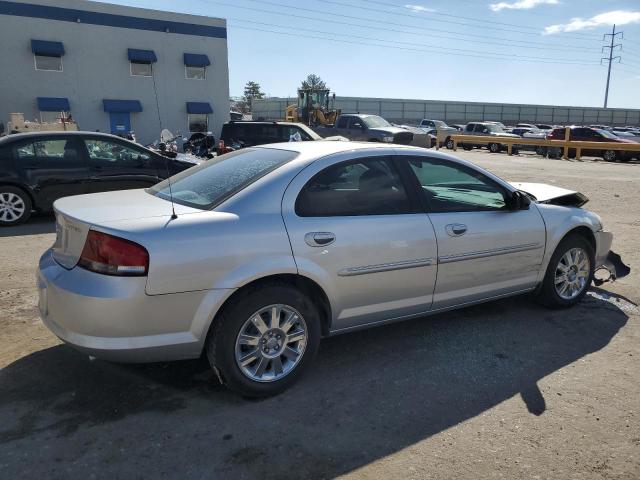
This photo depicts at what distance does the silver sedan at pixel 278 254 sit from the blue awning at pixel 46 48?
24427mm

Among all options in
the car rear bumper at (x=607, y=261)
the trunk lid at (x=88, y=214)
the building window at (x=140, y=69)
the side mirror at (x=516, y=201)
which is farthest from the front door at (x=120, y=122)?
the side mirror at (x=516, y=201)

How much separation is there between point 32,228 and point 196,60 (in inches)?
874

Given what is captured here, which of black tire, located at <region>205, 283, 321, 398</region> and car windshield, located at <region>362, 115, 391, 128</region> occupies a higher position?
Result: car windshield, located at <region>362, 115, 391, 128</region>

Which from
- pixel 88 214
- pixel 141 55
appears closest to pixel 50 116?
pixel 141 55

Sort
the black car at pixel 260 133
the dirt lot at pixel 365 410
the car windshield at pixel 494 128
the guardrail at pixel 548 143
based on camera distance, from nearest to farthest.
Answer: the dirt lot at pixel 365 410 < the black car at pixel 260 133 < the guardrail at pixel 548 143 < the car windshield at pixel 494 128

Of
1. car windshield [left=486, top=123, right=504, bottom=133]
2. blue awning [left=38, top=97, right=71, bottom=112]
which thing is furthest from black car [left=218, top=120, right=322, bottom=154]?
car windshield [left=486, top=123, right=504, bottom=133]

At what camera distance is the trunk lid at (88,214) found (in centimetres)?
309

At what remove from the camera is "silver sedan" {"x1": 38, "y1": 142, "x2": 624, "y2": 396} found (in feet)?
9.57

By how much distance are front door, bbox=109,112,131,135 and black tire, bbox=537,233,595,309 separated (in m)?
25.5

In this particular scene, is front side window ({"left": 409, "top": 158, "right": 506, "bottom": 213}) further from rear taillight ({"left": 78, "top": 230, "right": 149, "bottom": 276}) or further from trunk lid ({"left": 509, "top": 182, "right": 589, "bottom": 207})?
rear taillight ({"left": 78, "top": 230, "right": 149, "bottom": 276})

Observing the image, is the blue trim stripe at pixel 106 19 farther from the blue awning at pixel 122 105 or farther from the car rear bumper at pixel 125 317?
the car rear bumper at pixel 125 317

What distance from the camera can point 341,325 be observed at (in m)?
3.60

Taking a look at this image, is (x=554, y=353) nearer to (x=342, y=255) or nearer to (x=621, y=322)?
(x=621, y=322)

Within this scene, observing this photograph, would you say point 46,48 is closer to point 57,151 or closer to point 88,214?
point 57,151
